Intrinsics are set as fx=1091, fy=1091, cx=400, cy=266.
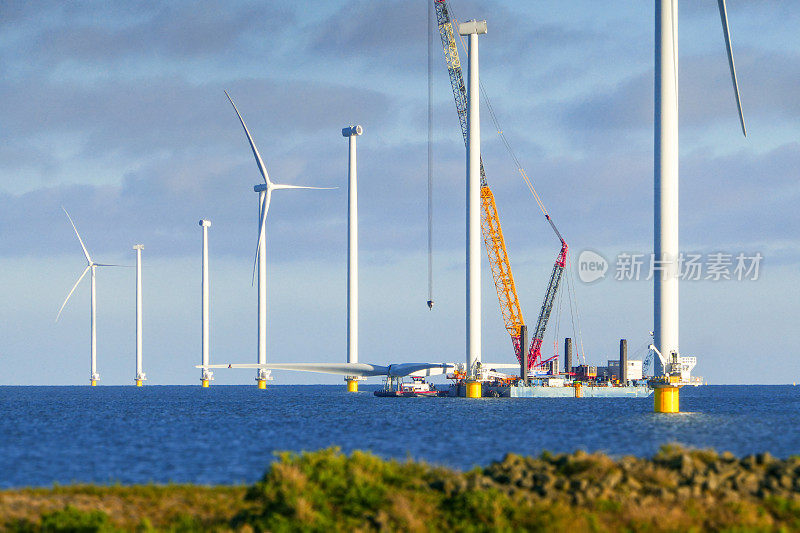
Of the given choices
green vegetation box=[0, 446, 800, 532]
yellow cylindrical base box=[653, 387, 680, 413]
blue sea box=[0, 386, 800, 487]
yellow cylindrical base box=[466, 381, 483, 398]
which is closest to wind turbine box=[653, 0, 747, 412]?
yellow cylindrical base box=[653, 387, 680, 413]

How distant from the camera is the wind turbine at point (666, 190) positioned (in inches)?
3907

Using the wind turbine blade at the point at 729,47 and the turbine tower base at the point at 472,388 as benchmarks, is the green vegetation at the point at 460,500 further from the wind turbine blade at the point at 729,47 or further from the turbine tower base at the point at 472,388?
the turbine tower base at the point at 472,388

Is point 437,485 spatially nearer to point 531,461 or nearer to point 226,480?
point 531,461

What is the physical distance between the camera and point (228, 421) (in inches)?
4537

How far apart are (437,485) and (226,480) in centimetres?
1727

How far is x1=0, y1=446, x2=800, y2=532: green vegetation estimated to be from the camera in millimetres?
32094

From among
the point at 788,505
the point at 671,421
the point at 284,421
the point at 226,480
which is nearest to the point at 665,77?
the point at 671,421

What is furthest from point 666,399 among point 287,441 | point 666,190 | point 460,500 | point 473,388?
point 460,500

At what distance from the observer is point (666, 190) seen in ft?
327

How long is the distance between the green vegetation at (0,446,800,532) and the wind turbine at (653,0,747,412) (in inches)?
2412

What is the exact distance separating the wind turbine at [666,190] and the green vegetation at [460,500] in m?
61.3

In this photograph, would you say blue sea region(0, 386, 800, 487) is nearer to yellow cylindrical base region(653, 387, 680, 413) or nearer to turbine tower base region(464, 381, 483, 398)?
yellow cylindrical base region(653, 387, 680, 413)

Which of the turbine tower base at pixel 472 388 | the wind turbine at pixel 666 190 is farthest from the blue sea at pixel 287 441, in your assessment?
the turbine tower base at pixel 472 388

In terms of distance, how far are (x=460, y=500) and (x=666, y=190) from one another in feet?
232
